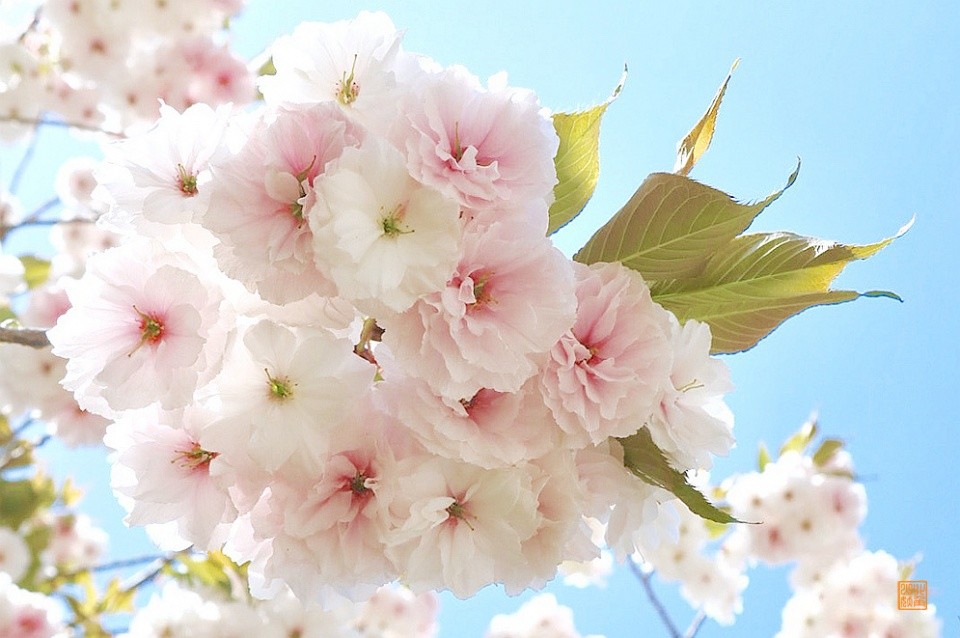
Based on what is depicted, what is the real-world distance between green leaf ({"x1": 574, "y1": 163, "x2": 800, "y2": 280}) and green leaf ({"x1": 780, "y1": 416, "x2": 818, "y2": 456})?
69.2 inches

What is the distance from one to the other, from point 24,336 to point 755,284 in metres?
0.56

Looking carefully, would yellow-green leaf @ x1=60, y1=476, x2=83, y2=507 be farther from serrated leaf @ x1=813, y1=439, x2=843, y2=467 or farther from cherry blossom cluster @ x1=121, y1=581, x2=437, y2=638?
serrated leaf @ x1=813, y1=439, x2=843, y2=467

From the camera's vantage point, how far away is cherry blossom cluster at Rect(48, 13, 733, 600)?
39cm

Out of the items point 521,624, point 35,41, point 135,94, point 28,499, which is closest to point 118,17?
point 135,94

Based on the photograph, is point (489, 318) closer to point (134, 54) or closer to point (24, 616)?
point (24, 616)

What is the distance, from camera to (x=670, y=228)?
50cm

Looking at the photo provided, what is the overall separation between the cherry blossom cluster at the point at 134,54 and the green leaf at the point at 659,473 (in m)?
1.87

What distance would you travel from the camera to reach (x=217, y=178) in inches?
15.4

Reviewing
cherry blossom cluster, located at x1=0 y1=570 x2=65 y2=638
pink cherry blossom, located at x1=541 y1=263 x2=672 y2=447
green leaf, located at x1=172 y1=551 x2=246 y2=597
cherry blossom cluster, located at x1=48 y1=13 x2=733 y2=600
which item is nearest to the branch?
cherry blossom cluster, located at x1=48 y1=13 x2=733 y2=600

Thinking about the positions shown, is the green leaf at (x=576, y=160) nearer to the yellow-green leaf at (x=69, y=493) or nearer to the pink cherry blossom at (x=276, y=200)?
the pink cherry blossom at (x=276, y=200)

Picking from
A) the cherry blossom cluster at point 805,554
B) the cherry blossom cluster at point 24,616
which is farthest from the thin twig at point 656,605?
the cherry blossom cluster at point 24,616

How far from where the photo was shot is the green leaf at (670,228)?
1.60 ft

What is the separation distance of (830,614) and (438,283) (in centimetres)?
230

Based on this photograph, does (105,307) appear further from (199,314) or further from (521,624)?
(521,624)
